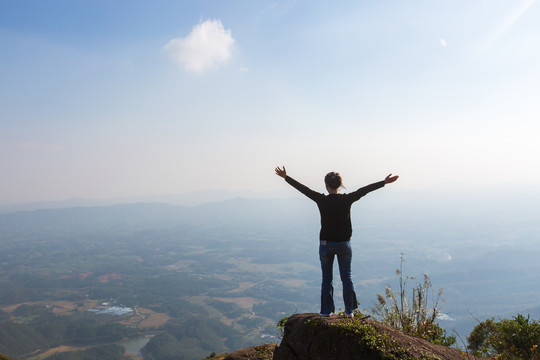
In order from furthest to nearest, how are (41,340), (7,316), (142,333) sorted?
(7,316) → (142,333) → (41,340)

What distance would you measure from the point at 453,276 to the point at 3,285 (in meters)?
265

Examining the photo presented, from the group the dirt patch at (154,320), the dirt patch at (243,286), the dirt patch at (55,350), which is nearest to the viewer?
the dirt patch at (55,350)

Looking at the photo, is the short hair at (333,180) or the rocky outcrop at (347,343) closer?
the rocky outcrop at (347,343)

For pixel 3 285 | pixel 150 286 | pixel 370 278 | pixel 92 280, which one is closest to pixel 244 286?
pixel 150 286

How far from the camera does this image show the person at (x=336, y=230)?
5.80 metres

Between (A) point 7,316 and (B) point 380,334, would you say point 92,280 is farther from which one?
(B) point 380,334

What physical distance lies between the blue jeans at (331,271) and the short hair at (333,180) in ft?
3.39

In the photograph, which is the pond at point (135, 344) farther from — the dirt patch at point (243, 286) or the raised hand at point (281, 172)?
the raised hand at point (281, 172)

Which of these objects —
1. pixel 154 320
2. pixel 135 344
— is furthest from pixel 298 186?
pixel 154 320

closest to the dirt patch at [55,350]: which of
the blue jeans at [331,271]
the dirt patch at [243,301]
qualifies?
the dirt patch at [243,301]

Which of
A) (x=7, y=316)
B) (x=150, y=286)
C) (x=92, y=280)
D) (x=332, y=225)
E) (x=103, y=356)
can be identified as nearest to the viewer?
(x=332, y=225)

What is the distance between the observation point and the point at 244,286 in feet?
632

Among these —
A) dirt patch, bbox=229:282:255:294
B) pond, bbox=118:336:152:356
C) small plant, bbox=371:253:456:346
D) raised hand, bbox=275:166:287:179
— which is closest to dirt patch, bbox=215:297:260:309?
dirt patch, bbox=229:282:255:294

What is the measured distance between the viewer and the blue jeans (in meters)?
5.82
